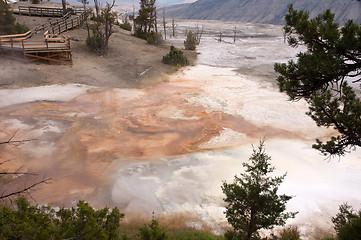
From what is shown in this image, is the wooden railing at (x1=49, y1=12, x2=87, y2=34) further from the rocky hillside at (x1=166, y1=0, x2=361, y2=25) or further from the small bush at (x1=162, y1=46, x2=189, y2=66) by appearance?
the rocky hillside at (x1=166, y1=0, x2=361, y2=25)

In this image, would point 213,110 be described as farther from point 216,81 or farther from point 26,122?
point 26,122

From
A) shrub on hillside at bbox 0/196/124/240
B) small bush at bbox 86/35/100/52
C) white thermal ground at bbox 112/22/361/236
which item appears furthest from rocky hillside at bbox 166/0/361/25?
shrub on hillside at bbox 0/196/124/240

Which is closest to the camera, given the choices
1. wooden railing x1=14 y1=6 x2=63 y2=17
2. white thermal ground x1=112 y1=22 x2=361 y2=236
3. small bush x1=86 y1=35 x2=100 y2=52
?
white thermal ground x1=112 y1=22 x2=361 y2=236

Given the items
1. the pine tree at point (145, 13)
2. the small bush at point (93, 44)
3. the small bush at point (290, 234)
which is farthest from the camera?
the pine tree at point (145, 13)

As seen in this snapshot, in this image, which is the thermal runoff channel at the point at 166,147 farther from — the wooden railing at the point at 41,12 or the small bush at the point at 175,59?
the wooden railing at the point at 41,12

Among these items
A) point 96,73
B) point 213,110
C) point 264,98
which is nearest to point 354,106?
point 213,110

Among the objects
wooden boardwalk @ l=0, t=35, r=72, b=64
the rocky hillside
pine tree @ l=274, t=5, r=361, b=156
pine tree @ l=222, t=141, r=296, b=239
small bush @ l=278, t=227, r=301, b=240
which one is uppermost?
the rocky hillside

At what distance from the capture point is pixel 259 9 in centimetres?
11262

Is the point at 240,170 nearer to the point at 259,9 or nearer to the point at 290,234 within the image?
the point at 290,234

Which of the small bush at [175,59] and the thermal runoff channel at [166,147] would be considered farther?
the small bush at [175,59]

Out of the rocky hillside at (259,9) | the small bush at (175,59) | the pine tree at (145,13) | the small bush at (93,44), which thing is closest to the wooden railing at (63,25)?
the small bush at (93,44)

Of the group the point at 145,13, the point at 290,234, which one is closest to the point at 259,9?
the point at 145,13

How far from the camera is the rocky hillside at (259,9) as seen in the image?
92.2 m

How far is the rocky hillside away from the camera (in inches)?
3632
